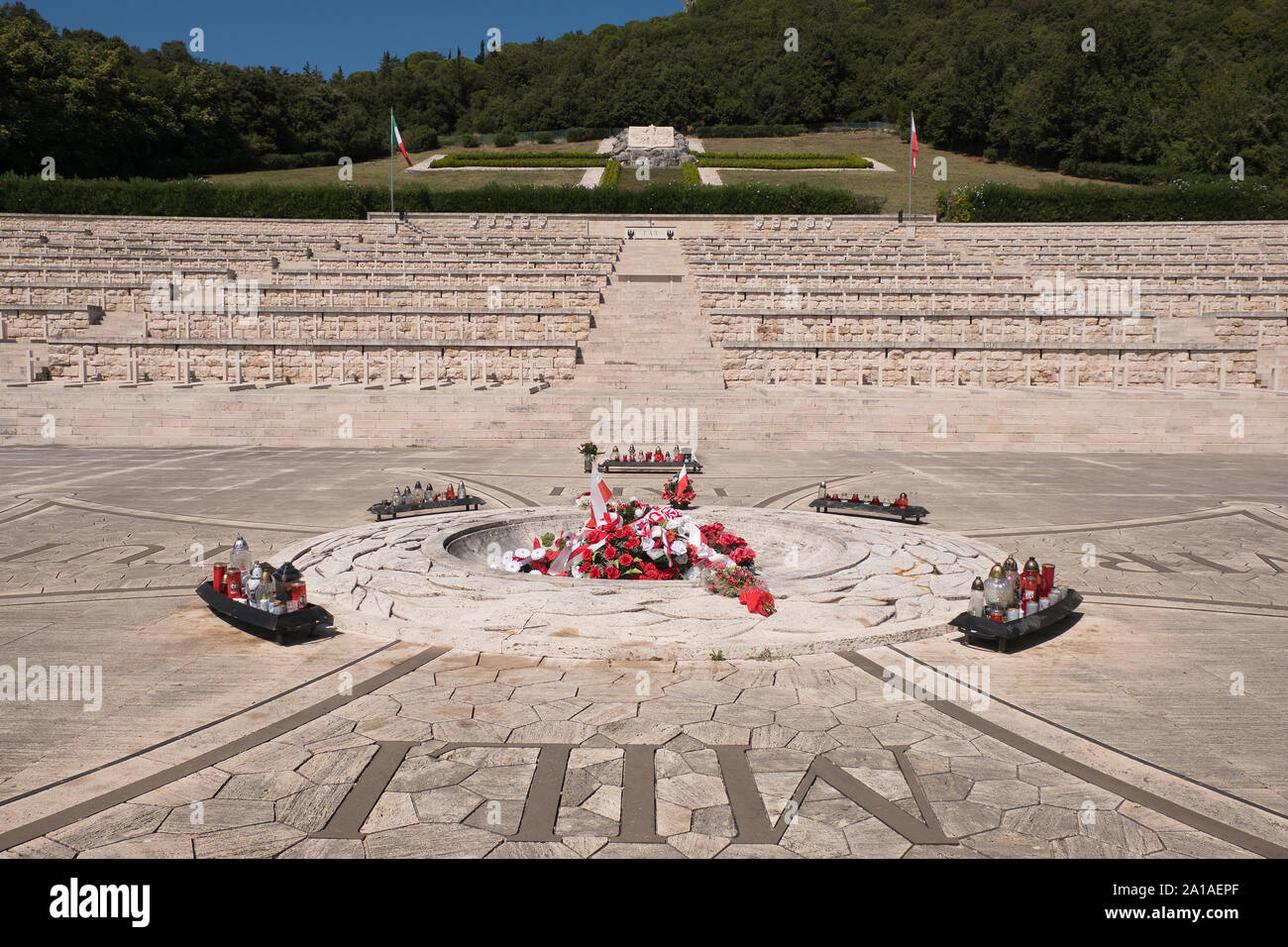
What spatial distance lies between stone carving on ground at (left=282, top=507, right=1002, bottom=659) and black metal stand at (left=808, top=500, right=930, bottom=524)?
124cm

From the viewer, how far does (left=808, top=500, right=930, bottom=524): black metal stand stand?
11312mm

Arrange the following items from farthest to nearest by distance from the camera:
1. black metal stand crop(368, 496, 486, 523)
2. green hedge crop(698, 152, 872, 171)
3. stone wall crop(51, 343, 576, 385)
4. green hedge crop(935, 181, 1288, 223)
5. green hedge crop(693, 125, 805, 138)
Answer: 1. green hedge crop(693, 125, 805, 138)
2. green hedge crop(698, 152, 872, 171)
3. green hedge crop(935, 181, 1288, 223)
4. stone wall crop(51, 343, 576, 385)
5. black metal stand crop(368, 496, 486, 523)

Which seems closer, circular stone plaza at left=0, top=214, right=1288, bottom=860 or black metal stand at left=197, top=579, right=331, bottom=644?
circular stone plaza at left=0, top=214, right=1288, bottom=860

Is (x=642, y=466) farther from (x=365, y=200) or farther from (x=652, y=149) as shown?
(x=652, y=149)

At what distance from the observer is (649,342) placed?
25.2 meters

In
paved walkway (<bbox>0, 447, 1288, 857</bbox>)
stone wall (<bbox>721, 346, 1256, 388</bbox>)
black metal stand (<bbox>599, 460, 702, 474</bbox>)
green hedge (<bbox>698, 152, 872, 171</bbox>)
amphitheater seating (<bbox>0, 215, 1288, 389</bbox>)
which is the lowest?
paved walkway (<bbox>0, 447, 1288, 857</bbox>)

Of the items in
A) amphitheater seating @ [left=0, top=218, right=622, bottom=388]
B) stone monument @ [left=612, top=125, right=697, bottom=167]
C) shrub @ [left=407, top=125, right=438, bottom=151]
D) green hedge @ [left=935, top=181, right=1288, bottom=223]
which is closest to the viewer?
amphitheater seating @ [left=0, top=218, right=622, bottom=388]

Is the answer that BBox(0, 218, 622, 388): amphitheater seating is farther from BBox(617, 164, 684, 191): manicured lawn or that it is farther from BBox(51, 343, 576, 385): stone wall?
BBox(617, 164, 684, 191): manicured lawn

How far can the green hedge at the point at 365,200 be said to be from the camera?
41969mm

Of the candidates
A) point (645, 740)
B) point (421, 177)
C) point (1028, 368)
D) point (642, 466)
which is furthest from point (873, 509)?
point (421, 177)

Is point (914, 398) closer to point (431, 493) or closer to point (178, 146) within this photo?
point (431, 493)

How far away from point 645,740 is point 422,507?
24.2ft

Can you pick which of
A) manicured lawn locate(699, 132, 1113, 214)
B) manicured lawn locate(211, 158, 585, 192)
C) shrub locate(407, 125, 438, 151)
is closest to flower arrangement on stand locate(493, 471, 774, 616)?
manicured lawn locate(699, 132, 1113, 214)

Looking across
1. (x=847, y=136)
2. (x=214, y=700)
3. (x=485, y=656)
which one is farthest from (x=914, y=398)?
(x=847, y=136)
